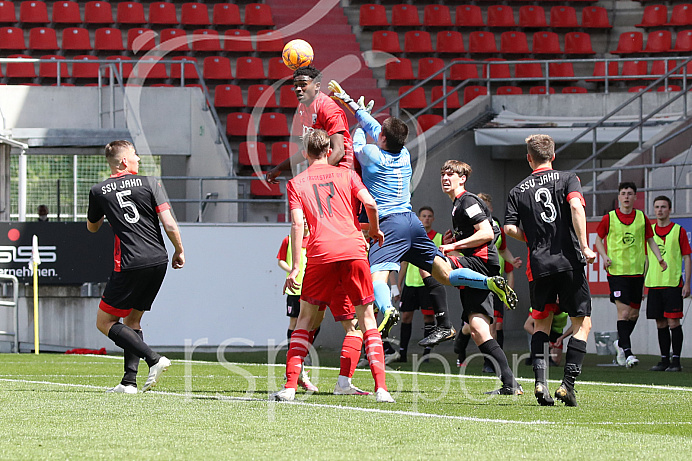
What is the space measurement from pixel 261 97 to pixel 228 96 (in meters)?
0.72

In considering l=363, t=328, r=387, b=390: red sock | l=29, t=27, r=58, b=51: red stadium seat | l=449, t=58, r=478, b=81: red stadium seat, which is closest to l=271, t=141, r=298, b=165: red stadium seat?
l=449, t=58, r=478, b=81: red stadium seat

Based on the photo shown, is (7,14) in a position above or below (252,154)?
above

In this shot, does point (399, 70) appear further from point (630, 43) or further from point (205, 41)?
point (630, 43)

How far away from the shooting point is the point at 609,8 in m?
25.7

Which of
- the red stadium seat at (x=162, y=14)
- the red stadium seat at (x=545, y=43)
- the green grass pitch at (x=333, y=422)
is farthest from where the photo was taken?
the red stadium seat at (x=545, y=43)

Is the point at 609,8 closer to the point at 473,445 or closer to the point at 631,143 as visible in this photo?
the point at 631,143

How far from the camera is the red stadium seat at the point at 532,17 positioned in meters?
24.8

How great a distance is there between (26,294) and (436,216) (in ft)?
22.4

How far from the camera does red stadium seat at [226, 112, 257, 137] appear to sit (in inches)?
837

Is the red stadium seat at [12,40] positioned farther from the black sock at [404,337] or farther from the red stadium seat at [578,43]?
the black sock at [404,337]

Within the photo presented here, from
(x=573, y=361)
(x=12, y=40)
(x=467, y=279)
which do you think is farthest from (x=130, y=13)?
(x=573, y=361)

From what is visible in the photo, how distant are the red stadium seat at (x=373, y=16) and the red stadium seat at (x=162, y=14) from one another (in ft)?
14.2

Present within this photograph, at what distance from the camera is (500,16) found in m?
24.9

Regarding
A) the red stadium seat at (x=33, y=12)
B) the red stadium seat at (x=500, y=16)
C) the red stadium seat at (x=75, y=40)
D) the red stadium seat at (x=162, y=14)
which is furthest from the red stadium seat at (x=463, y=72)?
the red stadium seat at (x=33, y=12)
